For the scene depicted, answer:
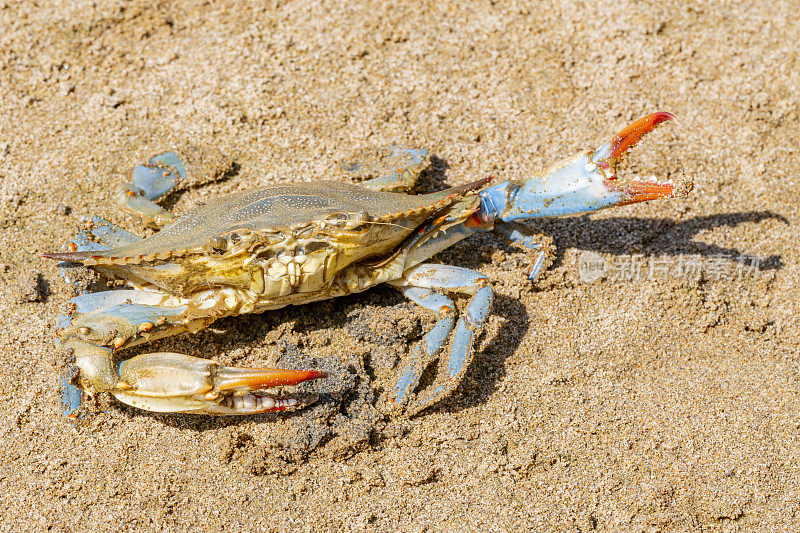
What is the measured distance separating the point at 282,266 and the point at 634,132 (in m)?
1.72

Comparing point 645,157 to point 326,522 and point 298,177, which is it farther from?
point 326,522

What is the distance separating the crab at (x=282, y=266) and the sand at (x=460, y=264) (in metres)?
Answer: 0.18

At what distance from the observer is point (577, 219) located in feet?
13.0

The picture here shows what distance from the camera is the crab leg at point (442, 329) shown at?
10.5 feet

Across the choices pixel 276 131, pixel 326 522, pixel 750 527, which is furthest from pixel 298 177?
pixel 750 527

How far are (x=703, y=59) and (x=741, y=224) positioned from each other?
1198 mm

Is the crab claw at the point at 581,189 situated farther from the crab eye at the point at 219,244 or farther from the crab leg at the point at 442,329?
the crab eye at the point at 219,244

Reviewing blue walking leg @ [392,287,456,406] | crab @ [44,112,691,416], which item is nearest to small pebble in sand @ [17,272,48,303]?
crab @ [44,112,691,416]

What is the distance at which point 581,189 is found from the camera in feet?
11.3

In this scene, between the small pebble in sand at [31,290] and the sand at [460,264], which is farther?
the small pebble in sand at [31,290]

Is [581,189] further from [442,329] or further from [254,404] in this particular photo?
[254,404]

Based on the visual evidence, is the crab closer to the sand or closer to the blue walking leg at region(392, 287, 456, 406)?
the blue walking leg at region(392, 287, 456, 406)

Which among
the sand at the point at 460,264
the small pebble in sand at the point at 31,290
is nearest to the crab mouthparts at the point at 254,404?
the sand at the point at 460,264

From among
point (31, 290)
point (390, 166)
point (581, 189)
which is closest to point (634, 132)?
point (581, 189)
